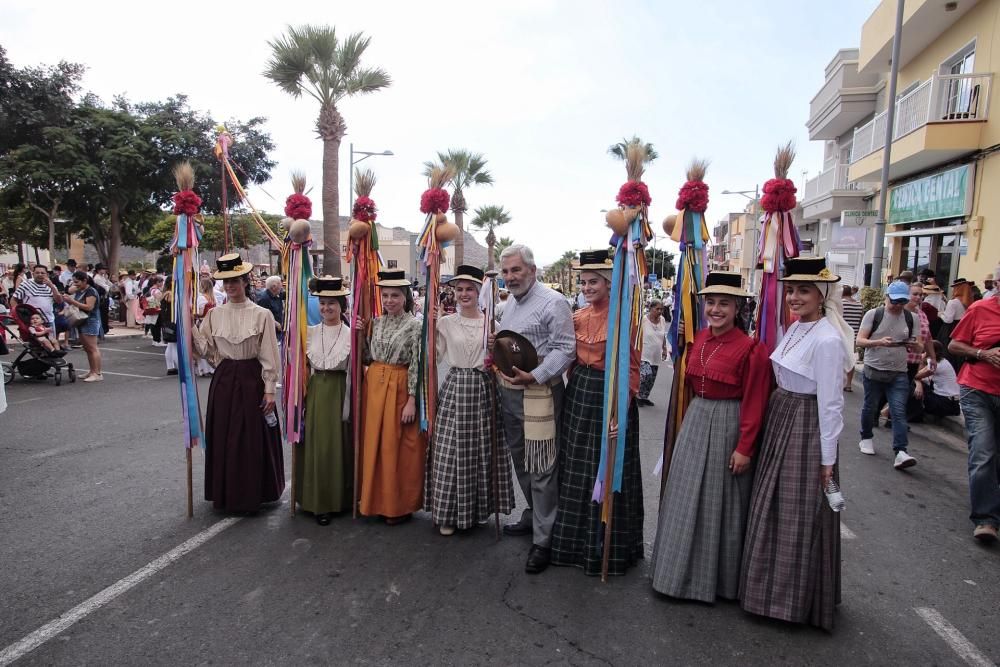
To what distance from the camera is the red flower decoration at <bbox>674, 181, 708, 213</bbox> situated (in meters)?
3.41

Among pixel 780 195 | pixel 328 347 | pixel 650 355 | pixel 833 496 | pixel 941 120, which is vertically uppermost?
pixel 941 120

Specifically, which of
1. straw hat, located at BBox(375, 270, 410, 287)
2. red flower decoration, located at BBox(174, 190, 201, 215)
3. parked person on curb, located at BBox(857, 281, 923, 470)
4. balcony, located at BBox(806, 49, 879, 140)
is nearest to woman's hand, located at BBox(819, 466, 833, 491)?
straw hat, located at BBox(375, 270, 410, 287)

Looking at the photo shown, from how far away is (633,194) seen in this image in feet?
11.0

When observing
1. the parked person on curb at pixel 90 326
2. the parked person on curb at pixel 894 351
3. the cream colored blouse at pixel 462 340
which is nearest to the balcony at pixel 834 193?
the parked person on curb at pixel 894 351

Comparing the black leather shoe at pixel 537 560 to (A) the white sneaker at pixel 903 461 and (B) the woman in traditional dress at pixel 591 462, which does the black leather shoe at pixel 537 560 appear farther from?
(A) the white sneaker at pixel 903 461

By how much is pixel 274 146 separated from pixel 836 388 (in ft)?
80.0

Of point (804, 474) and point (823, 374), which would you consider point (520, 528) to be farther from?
point (823, 374)

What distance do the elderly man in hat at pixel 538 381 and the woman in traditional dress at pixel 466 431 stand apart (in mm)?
209

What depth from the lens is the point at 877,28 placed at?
14.8 metres

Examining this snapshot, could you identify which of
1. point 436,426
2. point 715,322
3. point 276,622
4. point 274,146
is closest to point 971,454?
point 715,322

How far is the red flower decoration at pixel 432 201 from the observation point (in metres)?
4.01

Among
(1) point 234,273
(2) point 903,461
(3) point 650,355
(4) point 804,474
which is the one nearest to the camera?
(4) point 804,474

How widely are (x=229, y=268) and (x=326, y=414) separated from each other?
124 cm

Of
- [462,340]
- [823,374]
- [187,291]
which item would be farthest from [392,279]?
[823,374]
